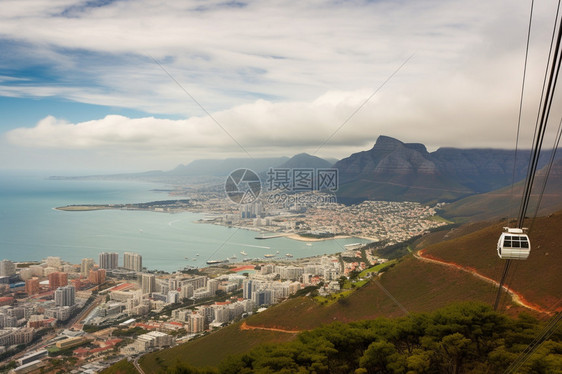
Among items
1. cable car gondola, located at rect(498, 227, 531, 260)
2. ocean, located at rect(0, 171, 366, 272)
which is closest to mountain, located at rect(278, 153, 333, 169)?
ocean, located at rect(0, 171, 366, 272)

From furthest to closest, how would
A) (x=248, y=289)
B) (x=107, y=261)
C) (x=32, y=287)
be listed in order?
(x=107, y=261) < (x=32, y=287) < (x=248, y=289)

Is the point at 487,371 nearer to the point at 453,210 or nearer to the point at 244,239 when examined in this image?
the point at 244,239

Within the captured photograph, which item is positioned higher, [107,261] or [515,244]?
[515,244]

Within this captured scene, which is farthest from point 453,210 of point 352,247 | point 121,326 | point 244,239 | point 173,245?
point 121,326

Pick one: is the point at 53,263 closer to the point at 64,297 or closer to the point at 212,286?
the point at 64,297

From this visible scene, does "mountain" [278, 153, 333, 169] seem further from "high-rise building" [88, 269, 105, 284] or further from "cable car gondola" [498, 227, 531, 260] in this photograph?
"cable car gondola" [498, 227, 531, 260]

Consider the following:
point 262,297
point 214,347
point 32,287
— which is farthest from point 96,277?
point 214,347
